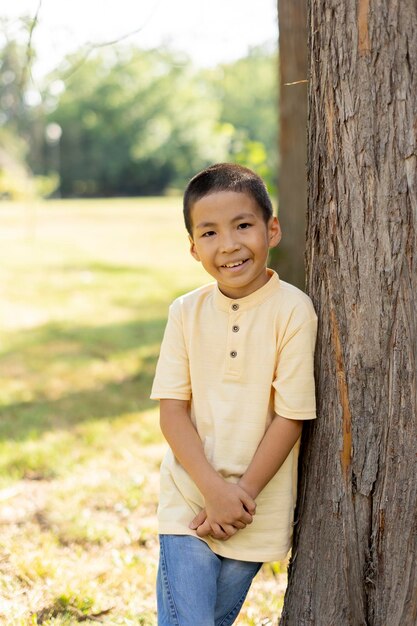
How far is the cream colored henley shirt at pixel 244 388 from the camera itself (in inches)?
86.4

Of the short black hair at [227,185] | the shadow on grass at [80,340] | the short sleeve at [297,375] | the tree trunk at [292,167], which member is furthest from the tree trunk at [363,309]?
the shadow on grass at [80,340]

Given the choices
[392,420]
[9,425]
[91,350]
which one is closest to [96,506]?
[9,425]

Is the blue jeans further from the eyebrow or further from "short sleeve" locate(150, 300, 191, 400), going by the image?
the eyebrow

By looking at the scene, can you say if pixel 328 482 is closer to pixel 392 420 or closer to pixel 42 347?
pixel 392 420

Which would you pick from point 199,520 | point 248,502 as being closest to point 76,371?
point 199,520

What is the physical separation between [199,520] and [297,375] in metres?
0.48

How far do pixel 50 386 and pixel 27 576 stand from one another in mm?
3311

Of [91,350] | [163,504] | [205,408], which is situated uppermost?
[205,408]

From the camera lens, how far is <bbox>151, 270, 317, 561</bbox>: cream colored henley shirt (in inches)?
86.4

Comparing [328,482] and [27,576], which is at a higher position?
[328,482]

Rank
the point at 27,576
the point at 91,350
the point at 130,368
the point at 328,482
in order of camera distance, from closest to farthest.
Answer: the point at 328,482, the point at 27,576, the point at 130,368, the point at 91,350

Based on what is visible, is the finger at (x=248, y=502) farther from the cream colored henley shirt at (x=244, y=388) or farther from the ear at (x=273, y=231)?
the ear at (x=273, y=231)

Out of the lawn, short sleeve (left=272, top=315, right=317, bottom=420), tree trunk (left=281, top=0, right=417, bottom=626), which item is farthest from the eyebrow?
the lawn

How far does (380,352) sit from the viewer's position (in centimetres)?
202
